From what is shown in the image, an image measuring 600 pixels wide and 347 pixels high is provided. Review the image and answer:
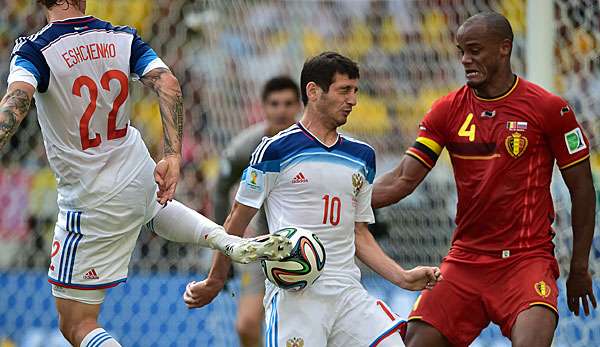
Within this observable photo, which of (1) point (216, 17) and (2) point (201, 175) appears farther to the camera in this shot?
(2) point (201, 175)

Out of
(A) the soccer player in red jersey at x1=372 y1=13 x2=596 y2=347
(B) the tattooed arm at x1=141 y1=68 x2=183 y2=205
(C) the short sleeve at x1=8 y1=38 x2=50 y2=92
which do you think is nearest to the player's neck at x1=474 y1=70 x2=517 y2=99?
(A) the soccer player in red jersey at x1=372 y1=13 x2=596 y2=347

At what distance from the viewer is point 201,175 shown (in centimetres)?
1022

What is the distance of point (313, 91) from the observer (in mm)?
5453

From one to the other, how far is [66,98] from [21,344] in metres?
4.96

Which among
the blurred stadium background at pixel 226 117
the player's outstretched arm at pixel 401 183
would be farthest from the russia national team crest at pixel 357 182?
the blurred stadium background at pixel 226 117

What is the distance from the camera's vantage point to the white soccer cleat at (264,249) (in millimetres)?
4730

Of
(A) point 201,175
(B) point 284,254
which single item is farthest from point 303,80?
(A) point 201,175

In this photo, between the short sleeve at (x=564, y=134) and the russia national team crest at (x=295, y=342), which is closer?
the russia national team crest at (x=295, y=342)

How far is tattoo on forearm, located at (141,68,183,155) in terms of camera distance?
489 cm

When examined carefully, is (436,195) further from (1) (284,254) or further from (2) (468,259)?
(1) (284,254)

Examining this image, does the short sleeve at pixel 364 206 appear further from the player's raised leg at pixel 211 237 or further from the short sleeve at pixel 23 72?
the short sleeve at pixel 23 72

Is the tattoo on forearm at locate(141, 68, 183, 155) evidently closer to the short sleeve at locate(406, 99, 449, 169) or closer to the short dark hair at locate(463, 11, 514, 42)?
the short sleeve at locate(406, 99, 449, 169)

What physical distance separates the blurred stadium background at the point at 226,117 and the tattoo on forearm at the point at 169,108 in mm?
3556

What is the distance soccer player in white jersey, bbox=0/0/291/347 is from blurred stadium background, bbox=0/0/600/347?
337cm
